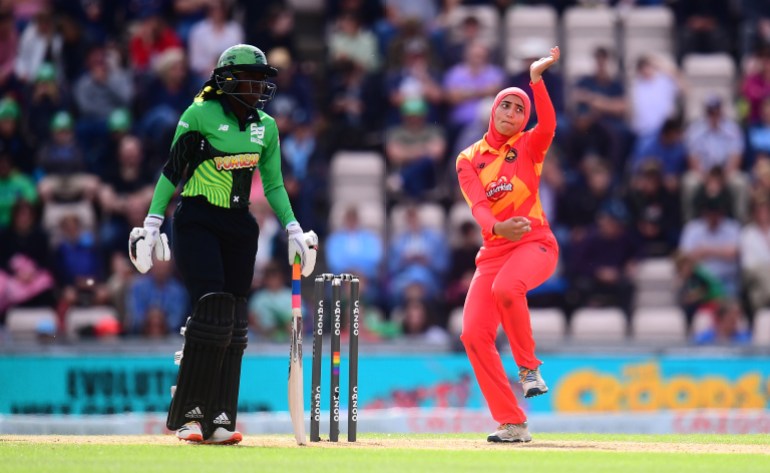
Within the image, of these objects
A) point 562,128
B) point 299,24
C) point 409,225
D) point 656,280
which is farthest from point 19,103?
point 656,280

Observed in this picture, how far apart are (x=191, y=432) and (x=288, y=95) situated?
840 cm

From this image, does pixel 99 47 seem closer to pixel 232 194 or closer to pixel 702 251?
pixel 702 251

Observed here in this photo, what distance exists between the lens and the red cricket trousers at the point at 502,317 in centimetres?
906

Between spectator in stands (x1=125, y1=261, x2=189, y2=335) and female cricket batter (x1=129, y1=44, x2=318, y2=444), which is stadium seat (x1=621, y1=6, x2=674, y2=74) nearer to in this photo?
spectator in stands (x1=125, y1=261, x2=189, y2=335)

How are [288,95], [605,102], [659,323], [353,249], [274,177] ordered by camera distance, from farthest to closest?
1. [605,102]
2. [288,95]
3. [353,249]
4. [659,323]
5. [274,177]

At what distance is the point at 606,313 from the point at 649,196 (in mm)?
1592

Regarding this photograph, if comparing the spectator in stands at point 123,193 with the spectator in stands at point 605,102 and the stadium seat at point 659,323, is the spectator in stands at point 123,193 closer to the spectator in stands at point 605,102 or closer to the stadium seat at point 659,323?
the spectator in stands at point 605,102

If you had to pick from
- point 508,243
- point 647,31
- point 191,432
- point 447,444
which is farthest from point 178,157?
point 647,31

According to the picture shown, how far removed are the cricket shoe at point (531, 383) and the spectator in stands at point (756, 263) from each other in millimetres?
7139

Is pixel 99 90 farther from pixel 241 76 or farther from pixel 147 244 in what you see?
pixel 147 244

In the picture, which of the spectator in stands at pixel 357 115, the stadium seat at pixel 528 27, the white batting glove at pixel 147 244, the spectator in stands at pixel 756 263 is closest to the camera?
the white batting glove at pixel 147 244

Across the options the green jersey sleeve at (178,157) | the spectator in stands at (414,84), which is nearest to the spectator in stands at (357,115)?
the spectator in stands at (414,84)

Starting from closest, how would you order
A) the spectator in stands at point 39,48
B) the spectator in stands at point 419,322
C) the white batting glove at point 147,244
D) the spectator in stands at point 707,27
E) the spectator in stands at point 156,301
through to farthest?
the white batting glove at point 147,244 < the spectator in stands at point 156,301 < the spectator in stands at point 419,322 < the spectator in stands at point 39,48 < the spectator in stands at point 707,27

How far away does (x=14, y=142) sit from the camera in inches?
656
